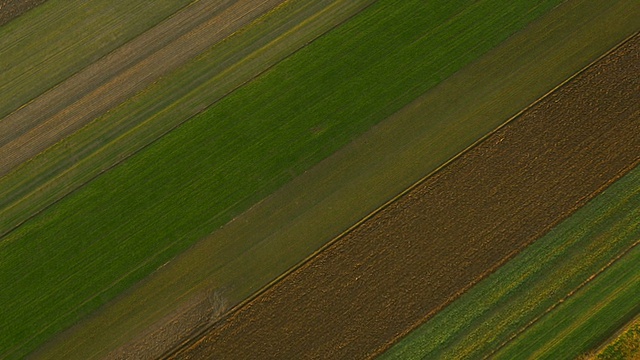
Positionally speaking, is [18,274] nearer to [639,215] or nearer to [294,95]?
[294,95]

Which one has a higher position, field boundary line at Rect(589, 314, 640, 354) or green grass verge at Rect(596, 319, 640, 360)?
field boundary line at Rect(589, 314, 640, 354)

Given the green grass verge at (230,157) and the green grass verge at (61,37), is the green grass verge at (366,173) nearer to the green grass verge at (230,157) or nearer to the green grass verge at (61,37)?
the green grass verge at (230,157)

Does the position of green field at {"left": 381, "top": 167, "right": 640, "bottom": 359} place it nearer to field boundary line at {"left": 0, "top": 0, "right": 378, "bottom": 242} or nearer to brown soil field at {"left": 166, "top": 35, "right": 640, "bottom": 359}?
brown soil field at {"left": 166, "top": 35, "right": 640, "bottom": 359}

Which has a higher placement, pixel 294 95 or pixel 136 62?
pixel 136 62

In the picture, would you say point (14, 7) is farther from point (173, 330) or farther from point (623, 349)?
point (623, 349)

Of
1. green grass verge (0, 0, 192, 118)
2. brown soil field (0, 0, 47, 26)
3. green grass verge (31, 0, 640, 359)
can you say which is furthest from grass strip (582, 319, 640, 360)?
brown soil field (0, 0, 47, 26)

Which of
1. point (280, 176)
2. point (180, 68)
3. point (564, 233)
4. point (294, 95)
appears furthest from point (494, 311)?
point (180, 68)
